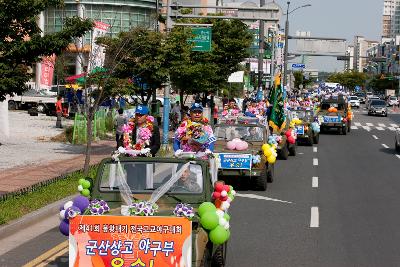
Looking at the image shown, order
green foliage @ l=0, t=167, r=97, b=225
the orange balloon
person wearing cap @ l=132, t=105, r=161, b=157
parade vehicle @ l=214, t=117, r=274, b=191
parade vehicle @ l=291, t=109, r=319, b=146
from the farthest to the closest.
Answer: parade vehicle @ l=291, t=109, r=319, b=146 < parade vehicle @ l=214, t=117, r=274, b=191 < person wearing cap @ l=132, t=105, r=161, b=157 < green foliage @ l=0, t=167, r=97, b=225 < the orange balloon

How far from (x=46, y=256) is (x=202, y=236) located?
121 inches

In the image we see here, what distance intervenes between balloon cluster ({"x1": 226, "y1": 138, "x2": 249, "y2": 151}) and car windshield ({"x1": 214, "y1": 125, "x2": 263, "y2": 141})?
3.94 feet

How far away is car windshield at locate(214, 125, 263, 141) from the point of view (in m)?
18.6

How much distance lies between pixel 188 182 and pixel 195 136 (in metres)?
4.44

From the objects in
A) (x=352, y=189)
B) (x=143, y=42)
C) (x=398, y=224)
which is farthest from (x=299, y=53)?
(x=398, y=224)

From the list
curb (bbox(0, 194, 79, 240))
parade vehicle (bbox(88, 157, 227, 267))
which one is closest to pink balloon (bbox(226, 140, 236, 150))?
curb (bbox(0, 194, 79, 240))

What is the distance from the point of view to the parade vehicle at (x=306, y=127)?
102 feet

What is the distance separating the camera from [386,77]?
154625 millimetres

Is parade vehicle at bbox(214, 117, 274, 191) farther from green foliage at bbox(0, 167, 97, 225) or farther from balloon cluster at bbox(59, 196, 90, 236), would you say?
balloon cluster at bbox(59, 196, 90, 236)

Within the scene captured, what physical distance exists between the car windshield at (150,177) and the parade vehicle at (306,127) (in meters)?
22.4

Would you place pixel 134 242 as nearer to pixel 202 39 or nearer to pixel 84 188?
pixel 84 188

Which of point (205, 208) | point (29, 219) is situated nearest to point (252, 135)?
point (29, 219)

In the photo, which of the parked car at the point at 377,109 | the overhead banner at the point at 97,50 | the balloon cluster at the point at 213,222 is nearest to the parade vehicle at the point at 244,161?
the overhead banner at the point at 97,50

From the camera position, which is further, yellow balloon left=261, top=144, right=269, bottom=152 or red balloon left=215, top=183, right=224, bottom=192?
yellow balloon left=261, top=144, right=269, bottom=152
